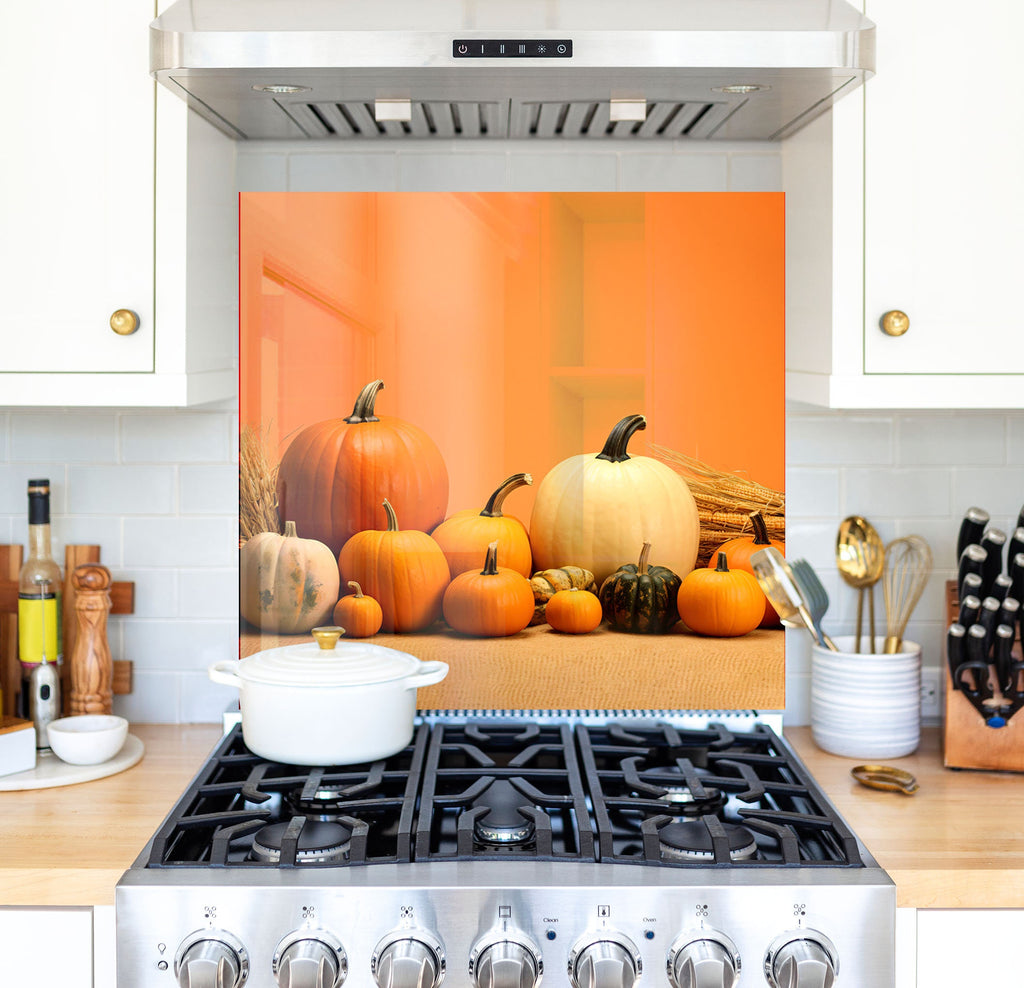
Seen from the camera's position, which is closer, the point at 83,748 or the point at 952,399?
the point at 952,399

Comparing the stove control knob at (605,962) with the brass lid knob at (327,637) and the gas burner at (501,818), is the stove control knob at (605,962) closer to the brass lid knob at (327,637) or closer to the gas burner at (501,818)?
the gas burner at (501,818)

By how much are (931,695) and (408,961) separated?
1172mm

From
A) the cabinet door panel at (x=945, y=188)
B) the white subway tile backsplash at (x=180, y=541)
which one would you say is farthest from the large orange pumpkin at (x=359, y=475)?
the cabinet door panel at (x=945, y=188)

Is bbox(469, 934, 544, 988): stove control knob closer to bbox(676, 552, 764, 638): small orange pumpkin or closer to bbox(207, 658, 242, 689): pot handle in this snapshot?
bbox(207, 658, 242, 689): pot handle

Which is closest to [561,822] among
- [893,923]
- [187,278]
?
[893,923]

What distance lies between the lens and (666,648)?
2.04 m

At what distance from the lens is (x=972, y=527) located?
1.83m

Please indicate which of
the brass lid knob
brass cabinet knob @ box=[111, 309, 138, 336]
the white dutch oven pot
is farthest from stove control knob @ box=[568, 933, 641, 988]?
brass cabinet knob @ box=[111, 309, 138, 336]

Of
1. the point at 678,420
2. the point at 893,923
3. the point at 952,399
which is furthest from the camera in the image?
the point at 678,420

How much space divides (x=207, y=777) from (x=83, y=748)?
228 millimetres

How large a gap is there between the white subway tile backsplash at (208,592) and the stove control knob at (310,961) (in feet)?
2.73

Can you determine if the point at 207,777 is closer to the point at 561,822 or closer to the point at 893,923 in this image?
the point at 561,822

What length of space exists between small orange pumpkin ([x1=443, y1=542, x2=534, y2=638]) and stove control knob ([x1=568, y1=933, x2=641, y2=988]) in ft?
2.51

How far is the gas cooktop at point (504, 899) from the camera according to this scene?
1.33m
